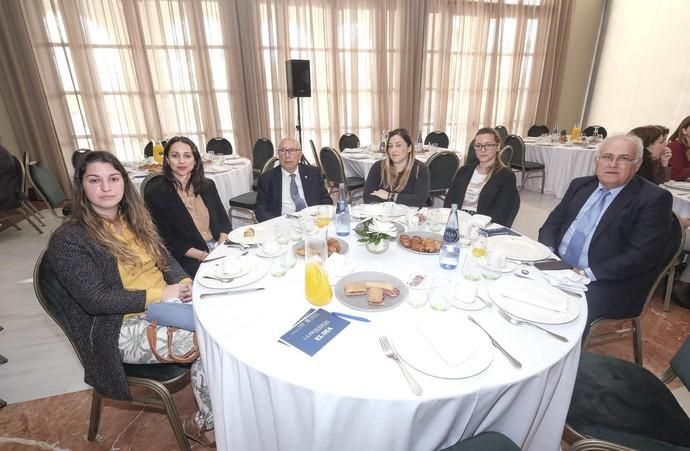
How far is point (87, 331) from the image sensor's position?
134 centimetres

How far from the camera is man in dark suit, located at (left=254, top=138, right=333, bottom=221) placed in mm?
2822

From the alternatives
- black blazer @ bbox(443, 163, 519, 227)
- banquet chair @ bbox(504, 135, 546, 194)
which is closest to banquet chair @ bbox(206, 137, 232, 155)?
black blazer @ bbox(443, 163, 519, 227)

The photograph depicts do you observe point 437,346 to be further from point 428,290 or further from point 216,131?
point 216,131

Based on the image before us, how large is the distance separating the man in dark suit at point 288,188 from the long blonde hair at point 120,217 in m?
1.18

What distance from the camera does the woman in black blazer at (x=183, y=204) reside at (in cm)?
222

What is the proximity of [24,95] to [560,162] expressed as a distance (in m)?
8.02

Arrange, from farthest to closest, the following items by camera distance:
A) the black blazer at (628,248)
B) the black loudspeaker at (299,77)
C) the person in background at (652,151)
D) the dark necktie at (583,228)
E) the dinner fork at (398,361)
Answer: the black loudspeaker at (299,77), the person in background at (652,151), the dark necktie at (583,228), the black blazer at (628,248), the dinner fork at (398,361)

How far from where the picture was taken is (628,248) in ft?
5.72

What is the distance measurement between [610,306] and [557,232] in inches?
20.4

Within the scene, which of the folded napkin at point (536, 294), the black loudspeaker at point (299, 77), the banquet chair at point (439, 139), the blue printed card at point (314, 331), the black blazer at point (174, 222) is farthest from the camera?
the banquet chair at point (439, 139)

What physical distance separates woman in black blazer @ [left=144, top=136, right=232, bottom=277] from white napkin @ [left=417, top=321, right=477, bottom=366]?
1.51 metres

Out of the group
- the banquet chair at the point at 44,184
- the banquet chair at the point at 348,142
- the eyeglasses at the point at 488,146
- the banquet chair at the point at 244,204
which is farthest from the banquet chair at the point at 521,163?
the banquet chair at the point at 44,184

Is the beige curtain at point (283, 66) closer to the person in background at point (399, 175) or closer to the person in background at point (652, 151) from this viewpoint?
the person in background at point (399, 175)

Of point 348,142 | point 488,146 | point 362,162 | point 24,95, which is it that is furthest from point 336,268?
point 24,95
